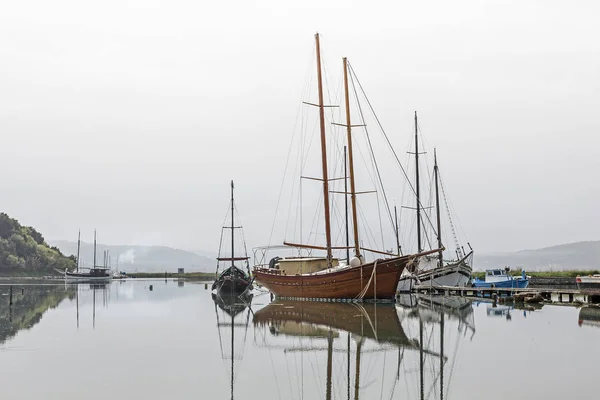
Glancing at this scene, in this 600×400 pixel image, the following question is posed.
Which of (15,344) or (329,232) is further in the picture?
(329,232)

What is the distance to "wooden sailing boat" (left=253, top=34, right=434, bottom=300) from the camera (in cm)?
4084

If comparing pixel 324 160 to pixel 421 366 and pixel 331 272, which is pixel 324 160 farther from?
pixel 421 366

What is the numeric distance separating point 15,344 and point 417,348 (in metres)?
15.8

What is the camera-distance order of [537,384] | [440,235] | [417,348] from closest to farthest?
[537,384] < [417,348] < [440,235]

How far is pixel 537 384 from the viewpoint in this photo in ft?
52.9

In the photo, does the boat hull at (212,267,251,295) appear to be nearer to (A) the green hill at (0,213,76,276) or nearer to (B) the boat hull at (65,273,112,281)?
(B) the boat hull at (65,273,112,281)

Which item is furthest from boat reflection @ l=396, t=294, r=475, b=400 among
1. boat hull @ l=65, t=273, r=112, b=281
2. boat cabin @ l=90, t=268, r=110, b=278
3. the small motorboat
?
boat cabin @ l=90, t=268, r=110, b=278

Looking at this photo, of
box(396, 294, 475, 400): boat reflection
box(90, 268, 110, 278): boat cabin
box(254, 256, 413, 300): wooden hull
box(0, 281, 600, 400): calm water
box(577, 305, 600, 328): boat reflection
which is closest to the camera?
box(0, 281, 600, 400): calm water

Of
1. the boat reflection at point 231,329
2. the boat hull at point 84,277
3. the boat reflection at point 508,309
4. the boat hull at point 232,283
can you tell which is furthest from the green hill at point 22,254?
the boat reflection at point 508,309

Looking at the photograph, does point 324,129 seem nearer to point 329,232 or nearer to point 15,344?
point 329,232

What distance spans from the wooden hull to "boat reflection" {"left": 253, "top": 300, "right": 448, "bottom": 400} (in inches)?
135

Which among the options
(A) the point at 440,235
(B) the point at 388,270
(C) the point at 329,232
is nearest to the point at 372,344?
(B) the point at 388,270

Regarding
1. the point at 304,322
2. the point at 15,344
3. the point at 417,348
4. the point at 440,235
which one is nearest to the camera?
the point at 417,348

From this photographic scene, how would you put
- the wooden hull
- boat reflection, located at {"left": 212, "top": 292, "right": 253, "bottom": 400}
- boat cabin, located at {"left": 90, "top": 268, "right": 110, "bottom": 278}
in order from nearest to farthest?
boat reflection, located at {"left": 212, "top": 292, "right": 253, "bottom": 400}, the wooden hull, boat cabin, located at {"left": 90, "top": 268, "right": 110, "bottom": 278}
